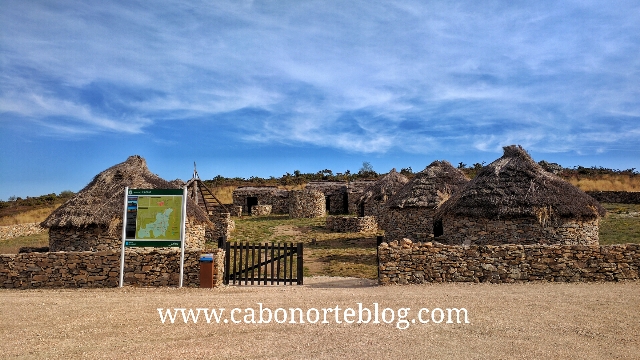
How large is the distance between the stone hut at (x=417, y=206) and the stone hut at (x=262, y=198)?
22.0 meters

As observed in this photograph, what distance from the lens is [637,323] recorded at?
25.6 ft

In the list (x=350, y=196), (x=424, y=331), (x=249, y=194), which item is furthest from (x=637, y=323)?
(x=249, y=194)

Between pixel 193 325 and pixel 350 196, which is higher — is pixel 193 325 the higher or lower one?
the lower one

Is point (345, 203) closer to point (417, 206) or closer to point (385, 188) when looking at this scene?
point (385, 188)

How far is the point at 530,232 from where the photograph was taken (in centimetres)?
1612

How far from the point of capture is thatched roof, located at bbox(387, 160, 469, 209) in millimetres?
23531

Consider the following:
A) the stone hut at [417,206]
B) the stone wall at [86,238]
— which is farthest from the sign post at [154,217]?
the stone hut at [417,206]

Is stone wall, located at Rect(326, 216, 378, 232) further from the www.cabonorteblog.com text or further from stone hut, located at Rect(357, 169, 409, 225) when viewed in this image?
the www.cabonorteblog.com text

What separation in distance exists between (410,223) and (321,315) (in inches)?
639

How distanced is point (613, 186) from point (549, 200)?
37.3 meters

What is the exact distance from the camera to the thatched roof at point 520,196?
15969mm

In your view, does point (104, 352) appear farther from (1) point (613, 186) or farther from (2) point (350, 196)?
(1) point (613, 186)

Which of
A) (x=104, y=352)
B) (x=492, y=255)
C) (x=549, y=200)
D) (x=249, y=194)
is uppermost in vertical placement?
(x=249, y=194)

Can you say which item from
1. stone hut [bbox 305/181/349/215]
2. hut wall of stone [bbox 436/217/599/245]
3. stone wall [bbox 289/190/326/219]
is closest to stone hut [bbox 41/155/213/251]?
hut wall of stone [bbox 436/217/599/245]
